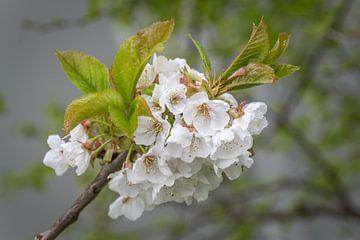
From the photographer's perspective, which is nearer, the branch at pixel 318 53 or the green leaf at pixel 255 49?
the green leaf at pixel 255 49

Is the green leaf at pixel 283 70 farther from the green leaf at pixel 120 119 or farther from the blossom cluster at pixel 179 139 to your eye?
the green leaf at pixel 120 119

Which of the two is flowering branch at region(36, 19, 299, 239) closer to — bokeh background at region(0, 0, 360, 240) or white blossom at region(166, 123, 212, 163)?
white blossom at region(166, 123, 212, 163)

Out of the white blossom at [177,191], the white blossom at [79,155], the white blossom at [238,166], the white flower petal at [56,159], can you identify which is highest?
the white blossom at [79,155]

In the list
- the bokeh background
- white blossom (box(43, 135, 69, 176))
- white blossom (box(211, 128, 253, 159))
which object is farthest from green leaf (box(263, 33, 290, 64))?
the bokeh background

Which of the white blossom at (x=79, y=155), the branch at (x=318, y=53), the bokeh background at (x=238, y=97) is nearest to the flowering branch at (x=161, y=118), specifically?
the white blossom at (x=79, y=155)

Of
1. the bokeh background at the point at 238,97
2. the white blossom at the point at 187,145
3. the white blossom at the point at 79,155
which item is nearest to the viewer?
the white blossom at the point at 187,145

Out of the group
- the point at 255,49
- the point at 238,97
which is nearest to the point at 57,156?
the point at 255,49
